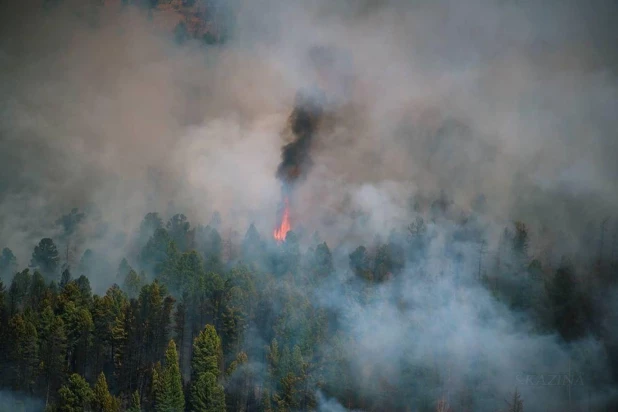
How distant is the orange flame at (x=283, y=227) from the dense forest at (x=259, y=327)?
36.8 feet

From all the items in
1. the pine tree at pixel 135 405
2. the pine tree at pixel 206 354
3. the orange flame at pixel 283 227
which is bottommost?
the pine tree at pixel 135 405

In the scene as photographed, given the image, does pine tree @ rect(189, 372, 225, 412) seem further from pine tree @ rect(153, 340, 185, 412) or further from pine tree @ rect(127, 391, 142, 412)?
pine tree @ rect(127, 391, 142, 412)

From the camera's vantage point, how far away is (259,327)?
5328 cm

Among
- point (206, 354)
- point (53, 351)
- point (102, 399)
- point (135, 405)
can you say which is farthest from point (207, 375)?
point (53, 351)

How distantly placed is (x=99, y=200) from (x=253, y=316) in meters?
39.7

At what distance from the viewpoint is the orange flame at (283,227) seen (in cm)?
7806

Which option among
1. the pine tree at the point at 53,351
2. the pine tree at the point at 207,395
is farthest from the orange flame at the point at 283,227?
the pine tree at the point at 53,351

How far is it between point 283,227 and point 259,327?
28.8 meters

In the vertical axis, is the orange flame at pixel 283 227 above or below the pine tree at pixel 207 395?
above

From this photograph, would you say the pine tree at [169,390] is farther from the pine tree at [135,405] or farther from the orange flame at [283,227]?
the orange flame at [283,227]

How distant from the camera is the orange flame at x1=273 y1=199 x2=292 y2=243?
256 feet

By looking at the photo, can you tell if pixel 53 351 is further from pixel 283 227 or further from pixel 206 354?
pixel 283 227

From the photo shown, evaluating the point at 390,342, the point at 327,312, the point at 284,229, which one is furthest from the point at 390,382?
the point at 284,229

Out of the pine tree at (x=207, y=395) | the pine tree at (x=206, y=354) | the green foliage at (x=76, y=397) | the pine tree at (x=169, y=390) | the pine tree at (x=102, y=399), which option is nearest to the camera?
the pine tree at (x=102, y=399)
